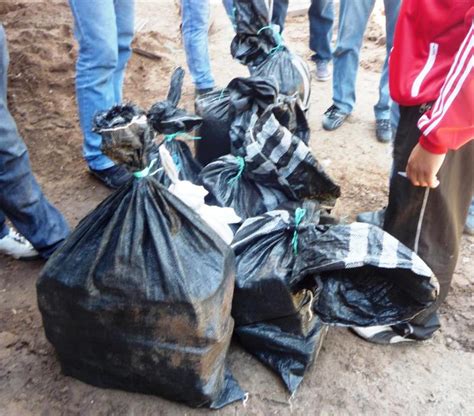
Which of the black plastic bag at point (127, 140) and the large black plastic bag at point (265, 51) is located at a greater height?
the black plastic bag at point (127, 140)

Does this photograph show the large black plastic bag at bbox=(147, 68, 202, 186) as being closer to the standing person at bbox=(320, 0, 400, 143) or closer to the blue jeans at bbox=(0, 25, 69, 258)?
the blue jeans at bbox=(0, 25, 69, 258)

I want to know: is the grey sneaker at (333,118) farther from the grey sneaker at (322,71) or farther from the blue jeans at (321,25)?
the blue jeans at (321,25)

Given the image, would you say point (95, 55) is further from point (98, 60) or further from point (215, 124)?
point (215, 124)

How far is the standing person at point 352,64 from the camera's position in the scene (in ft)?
11.4

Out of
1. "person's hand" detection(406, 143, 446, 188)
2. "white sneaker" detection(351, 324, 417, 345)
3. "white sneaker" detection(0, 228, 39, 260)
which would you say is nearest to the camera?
"person's hand" detection(406, 143, 446, 188)

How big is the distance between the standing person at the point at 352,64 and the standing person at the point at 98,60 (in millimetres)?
1493

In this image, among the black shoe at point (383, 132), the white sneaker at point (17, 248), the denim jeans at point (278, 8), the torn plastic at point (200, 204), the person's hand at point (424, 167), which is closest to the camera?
the person's hand at point (424, 167)

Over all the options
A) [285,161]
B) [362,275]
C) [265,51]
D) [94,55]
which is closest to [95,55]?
[94,55]

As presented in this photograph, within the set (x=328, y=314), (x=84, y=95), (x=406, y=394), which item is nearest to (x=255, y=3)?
(x=84, y=95)

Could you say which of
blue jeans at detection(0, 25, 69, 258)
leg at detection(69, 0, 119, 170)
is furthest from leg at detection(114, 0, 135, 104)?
blue jeans at detection(0, 25, 69, 258)

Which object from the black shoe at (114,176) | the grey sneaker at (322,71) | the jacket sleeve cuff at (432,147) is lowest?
the grey sneaker at (322,71)

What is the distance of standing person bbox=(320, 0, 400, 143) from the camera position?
136 inches

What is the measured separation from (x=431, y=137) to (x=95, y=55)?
5.88 feet

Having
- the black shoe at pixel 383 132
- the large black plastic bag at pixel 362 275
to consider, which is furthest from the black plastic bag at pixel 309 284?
the black shoe at pixel 383 132
